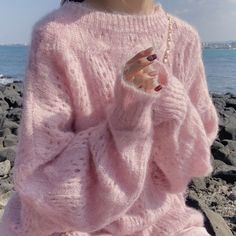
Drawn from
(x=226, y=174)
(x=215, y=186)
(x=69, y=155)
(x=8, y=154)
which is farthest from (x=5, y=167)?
(x=69, y=155)

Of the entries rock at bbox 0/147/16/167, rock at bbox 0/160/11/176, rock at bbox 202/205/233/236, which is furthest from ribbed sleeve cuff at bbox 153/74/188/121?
rock at bbox 0/147/16/167

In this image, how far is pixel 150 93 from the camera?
82.8 inches

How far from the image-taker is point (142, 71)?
2104 millimetres

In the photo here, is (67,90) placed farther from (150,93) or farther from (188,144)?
(188,144)

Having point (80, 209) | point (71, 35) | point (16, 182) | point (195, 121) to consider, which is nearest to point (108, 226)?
point (80, 209)

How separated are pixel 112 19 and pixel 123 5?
3.6 inches

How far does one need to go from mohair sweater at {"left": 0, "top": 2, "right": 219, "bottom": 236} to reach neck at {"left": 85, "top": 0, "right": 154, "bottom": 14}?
3 centimetres

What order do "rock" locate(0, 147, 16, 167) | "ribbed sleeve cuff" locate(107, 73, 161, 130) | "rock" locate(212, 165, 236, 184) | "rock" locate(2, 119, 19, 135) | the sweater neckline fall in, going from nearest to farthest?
"ribbed sleeve cuff" locate(107, 73, 161, 130) → the sweater neckline → "rock" locate(212, 165, 236, 184) → "rock" locate(0, 147, 16, 167) → "rock" locate(2, 119, 19, 135)

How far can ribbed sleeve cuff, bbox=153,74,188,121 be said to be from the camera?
2283mm

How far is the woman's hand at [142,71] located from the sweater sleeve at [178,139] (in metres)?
0.16

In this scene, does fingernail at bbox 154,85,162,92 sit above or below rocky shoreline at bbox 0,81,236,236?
above

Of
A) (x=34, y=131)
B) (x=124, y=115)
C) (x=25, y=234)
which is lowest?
(x=25, y=234)

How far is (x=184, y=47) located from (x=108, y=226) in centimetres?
85

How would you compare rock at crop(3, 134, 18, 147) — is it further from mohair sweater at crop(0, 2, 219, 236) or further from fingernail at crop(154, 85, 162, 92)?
fingernail at crop(154, 85, 162, 92)
